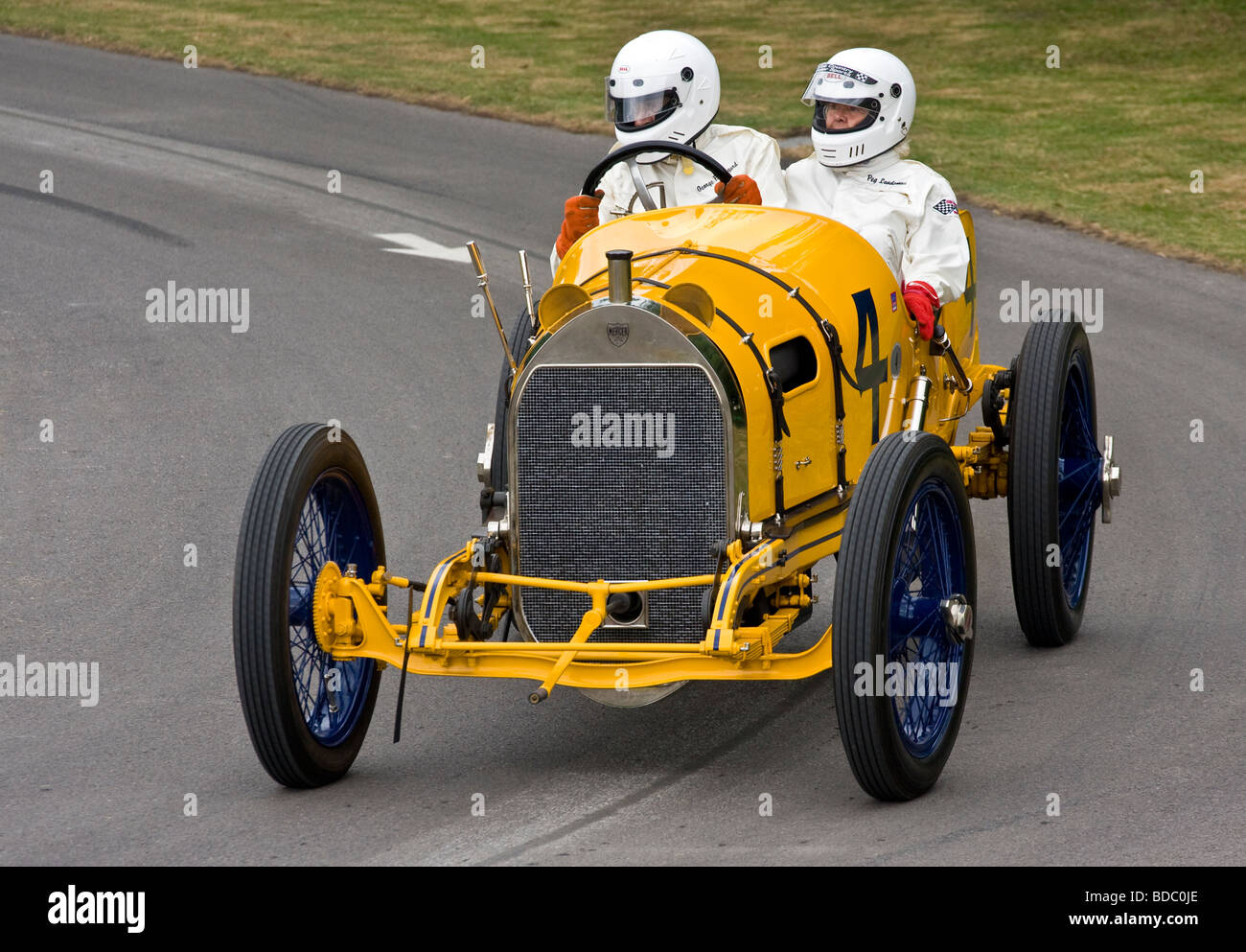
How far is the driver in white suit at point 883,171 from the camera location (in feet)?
23.5

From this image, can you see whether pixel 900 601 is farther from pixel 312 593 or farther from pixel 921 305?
pixel 312 593

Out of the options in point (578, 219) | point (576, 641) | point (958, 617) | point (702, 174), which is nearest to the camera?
point (576, 641)

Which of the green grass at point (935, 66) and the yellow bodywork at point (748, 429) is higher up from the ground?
the green grass at point (935, 66)

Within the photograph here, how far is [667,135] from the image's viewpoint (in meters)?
7.58

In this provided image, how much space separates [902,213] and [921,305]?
2.01ft

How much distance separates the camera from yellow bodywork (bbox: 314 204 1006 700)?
5.55m

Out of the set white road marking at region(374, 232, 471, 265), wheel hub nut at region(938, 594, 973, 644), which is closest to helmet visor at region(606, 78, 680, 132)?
wheel hub nut at region(938, 594, 973, 644)

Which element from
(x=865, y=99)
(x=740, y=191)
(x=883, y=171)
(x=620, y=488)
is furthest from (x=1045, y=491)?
(x=620, y=488)

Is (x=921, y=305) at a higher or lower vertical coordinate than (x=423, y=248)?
lower

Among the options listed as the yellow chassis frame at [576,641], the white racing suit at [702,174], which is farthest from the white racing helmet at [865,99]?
the yellow chassis frame at [576,641]

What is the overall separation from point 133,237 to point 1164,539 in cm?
830

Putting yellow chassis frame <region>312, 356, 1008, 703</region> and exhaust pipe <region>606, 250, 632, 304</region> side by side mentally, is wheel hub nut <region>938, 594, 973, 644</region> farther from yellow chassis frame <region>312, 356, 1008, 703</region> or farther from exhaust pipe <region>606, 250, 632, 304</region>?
exhaust pipe <region>606, 250, 632, 304</region>

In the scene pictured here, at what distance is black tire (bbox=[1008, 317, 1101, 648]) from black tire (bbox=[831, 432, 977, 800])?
0.92 metres

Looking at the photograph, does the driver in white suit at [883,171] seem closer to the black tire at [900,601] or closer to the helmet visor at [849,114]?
the helmet visor at [849,114]
